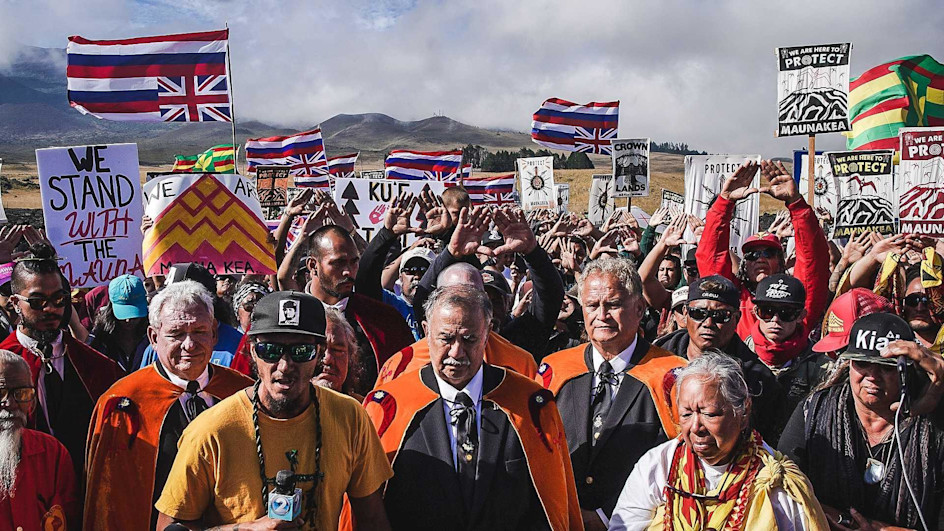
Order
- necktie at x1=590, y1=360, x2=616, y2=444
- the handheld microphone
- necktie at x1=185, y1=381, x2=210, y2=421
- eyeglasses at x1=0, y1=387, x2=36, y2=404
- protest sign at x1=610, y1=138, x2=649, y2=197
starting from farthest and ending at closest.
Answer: protest sign at x1=610, y1=138, x2=649, y2=197 < necktie at x1=590, y1=360, x2=616, y2=444 < necktie at x1=185, y1=381, x2=210, y2=421 < eyeglasses at x1=0, y1=387, x2=36, y2=404 < the handheld microphone

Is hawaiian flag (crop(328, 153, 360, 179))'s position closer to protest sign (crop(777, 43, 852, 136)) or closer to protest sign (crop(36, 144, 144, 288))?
protest sign (crop(777, 43, 852, 136))

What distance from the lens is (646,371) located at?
476cm


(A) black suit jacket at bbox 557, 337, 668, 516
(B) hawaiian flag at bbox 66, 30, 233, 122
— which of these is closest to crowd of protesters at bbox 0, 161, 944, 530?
(A) black suit jacket at bbox 557, 337, 668, 516

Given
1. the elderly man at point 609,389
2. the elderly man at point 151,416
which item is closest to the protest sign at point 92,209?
the elderly man at point 151,416

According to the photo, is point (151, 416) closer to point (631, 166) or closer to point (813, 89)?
point (813, 89)

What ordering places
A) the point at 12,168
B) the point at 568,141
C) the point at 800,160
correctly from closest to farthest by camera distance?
1. the point at 800,160
2. the point at 568,141
3. the point at 12,168

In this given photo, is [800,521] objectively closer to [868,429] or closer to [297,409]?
[868,429]

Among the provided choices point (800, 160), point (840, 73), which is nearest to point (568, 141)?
point (800, 160)

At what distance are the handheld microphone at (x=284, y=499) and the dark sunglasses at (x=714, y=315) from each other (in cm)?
276

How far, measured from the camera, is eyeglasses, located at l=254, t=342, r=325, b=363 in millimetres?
3668

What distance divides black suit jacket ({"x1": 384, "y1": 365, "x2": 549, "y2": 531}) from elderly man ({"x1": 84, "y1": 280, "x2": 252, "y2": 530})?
1029 millimetres

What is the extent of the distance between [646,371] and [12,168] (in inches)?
5636

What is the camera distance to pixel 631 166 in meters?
15.0

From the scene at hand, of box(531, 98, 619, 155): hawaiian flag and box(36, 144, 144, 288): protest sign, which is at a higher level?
box(531, 98, 619, 155): hawaiian flag
